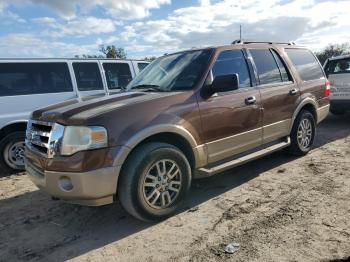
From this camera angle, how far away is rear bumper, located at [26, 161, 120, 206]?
3.61 metres

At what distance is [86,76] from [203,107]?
12.1 feet

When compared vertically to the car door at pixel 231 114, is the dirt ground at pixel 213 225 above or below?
below

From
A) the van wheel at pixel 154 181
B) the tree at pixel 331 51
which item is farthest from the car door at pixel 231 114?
the tree at pixel 331 51

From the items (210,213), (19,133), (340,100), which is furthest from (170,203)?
(340,100)

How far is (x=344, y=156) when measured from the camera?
20.9 feet

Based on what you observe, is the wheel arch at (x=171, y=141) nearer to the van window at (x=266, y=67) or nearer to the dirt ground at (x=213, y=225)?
the dirt ground at (x=213, y=225)

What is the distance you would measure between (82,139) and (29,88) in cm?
350

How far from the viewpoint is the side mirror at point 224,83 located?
434cm

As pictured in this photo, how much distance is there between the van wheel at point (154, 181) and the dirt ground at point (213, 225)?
20 cm

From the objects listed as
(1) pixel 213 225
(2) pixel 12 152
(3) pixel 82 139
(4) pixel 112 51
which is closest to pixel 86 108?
(3) pixel 82 139

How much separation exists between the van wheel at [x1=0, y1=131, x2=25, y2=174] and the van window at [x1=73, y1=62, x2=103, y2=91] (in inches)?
58.2

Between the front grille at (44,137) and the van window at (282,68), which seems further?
the van window at (282,68)

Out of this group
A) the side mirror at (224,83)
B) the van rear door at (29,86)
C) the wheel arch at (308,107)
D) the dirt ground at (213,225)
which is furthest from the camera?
the van rear door at (29,86)

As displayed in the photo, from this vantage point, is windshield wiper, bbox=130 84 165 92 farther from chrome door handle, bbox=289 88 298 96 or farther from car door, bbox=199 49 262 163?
chrome door handle, bbox=289 88 298 96
